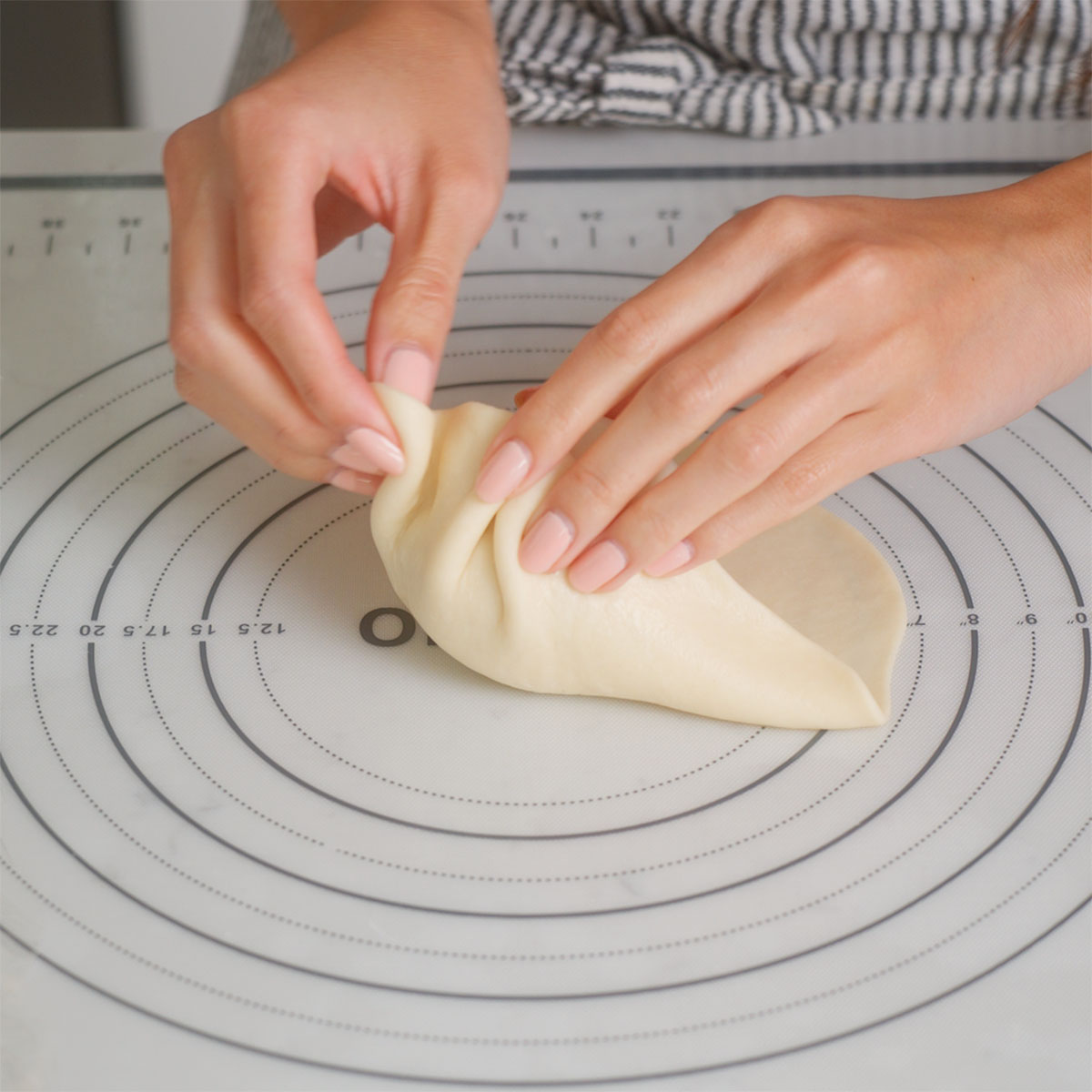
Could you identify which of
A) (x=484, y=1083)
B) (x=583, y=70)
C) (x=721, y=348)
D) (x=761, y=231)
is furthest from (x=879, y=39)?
(x=484, y=1083)

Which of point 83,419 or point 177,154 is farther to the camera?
point 83,419

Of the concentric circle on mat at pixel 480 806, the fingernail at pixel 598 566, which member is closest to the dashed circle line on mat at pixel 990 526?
the concentric circle on mat at pixel 480 806

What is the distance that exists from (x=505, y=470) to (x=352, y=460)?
131 mm

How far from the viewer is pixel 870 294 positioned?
843 mm

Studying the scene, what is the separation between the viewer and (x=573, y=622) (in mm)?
880

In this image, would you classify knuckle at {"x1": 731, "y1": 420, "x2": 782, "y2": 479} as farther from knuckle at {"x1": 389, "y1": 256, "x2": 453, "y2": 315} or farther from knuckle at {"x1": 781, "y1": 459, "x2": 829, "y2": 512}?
knuckle at {"x1": 389, "y1": 256, "x2": 453, "y2": 315}

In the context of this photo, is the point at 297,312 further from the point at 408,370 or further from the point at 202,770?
the point at 202,770

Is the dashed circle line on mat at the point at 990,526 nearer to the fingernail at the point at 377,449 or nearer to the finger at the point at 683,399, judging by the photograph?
the finger at the point at 683,399

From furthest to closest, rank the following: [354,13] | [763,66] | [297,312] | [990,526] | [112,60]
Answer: [112,60] → [763,66] → [354,13] → [990,526] → [297,312]

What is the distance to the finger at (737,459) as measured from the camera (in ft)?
2.71

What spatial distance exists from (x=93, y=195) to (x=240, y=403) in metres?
0.71

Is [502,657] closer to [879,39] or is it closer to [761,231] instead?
[761,231]

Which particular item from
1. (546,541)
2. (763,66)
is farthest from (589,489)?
(763,66)

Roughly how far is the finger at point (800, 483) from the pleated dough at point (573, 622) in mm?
62
